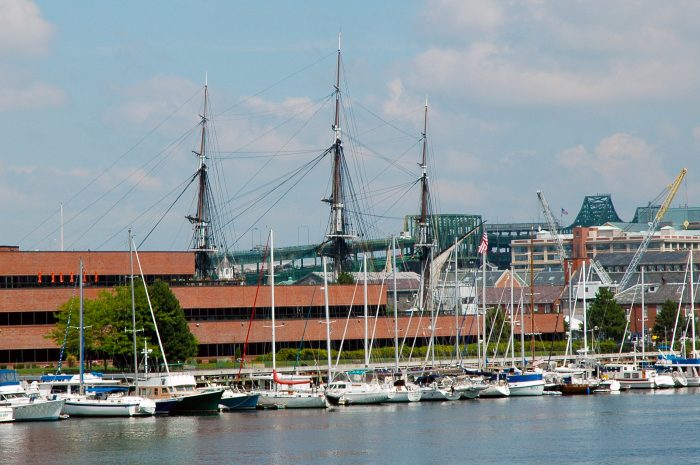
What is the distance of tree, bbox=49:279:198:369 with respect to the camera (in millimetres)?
118125

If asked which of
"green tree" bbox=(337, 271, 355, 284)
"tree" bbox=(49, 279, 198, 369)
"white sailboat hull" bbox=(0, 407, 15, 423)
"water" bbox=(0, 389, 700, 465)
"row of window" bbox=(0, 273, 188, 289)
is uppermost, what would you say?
"green tree" bbox=(337, 271, 355, 284)

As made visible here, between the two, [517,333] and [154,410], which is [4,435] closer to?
[154,410]

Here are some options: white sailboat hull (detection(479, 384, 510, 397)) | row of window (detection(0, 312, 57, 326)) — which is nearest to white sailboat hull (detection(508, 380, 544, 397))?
white sailboat hull (detection(479, 384, 510, 397))

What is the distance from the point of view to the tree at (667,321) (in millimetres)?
189375

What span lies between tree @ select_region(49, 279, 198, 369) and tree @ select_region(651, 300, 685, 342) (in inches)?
3408

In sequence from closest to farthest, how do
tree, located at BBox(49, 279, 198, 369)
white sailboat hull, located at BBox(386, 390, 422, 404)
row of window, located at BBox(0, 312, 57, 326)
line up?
white sailboat hull, located at BBox(386, 390, 422, 404) → tree, located at BBox(49, 279, 198, 369) → row of window, located at BBox(0, 312, 57, 326)

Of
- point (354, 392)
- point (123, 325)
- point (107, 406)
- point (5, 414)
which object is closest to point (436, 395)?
point (354, 392)

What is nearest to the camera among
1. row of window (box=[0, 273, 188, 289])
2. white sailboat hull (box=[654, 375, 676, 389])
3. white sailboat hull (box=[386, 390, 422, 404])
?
white sailboat hull (box=[386, 390, 422, 404])

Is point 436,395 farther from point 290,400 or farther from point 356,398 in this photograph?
point 290,400

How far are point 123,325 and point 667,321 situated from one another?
94946 millimetres

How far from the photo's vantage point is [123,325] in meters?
119

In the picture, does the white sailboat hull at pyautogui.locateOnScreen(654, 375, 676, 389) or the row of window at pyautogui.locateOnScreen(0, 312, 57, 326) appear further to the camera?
the white sailboat hull at pyautogui.locateOnScreen(654, 375, 676, 389)

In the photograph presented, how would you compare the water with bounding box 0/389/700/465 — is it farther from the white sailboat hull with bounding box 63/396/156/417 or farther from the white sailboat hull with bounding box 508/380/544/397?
the white sailboat hull with bounding box 508/380/544/397

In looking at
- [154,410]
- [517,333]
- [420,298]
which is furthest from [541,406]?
[517,333]
